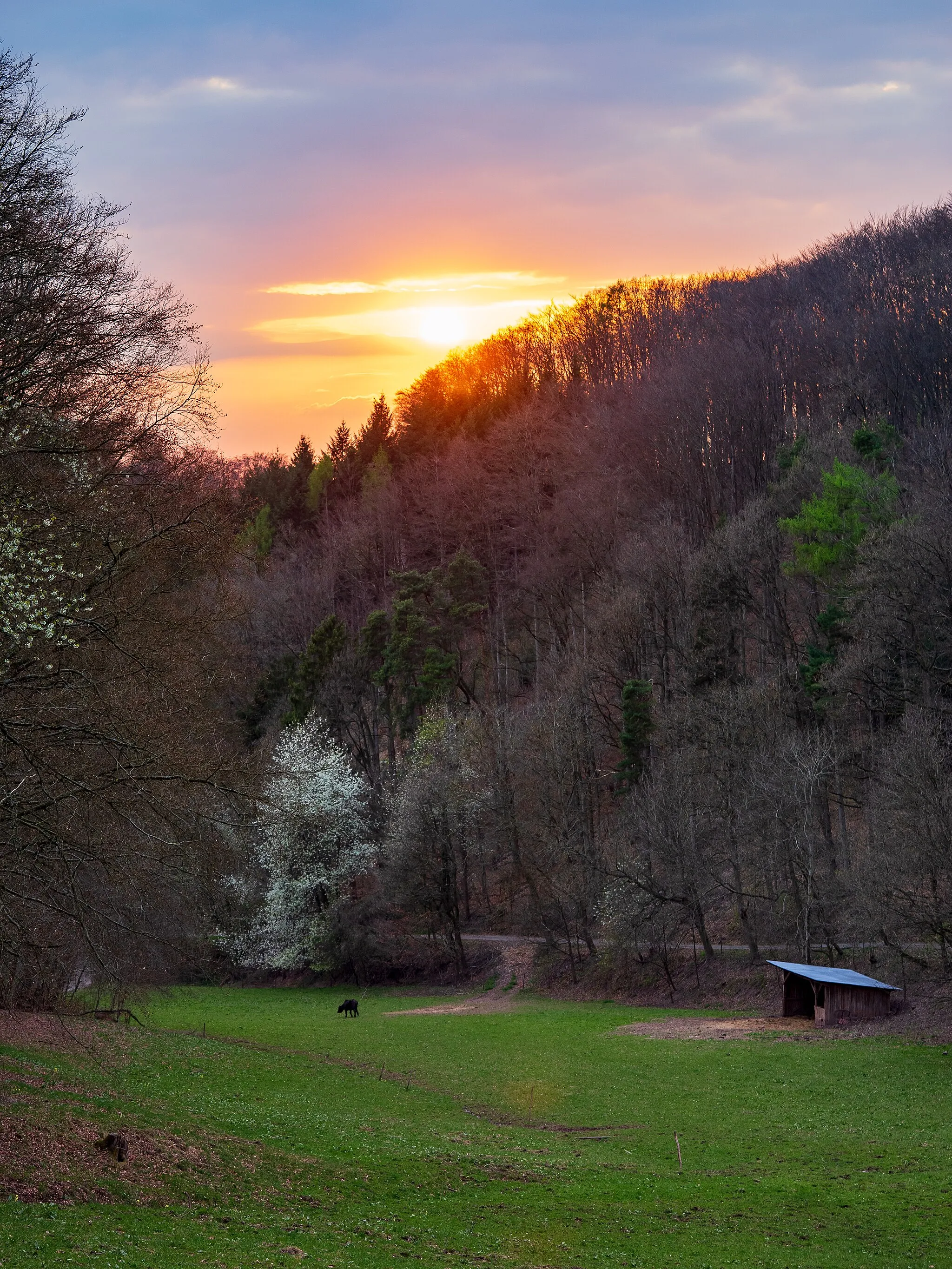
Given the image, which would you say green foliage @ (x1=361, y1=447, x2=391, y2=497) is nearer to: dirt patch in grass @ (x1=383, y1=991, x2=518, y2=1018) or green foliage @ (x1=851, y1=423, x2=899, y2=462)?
green foliage @ (x1=851, y1=423, x2=899, y2=462)

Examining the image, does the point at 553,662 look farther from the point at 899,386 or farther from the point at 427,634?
the point at 899,386

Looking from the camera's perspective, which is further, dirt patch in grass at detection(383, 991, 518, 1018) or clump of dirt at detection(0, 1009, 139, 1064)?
dirt patch in grass at detection(383, 991, 518, 1018)

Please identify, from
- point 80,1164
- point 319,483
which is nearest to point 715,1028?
point 80,1164

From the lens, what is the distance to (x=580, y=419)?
86.8 m

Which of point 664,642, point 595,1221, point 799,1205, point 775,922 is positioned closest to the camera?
point 595,1221

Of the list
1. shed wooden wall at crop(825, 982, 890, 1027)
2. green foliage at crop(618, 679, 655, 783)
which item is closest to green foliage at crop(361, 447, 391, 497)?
green foliage at crop(618, 679, 655, 783)

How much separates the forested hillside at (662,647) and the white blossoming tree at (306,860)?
0.23 meters

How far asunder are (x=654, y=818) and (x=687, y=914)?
176 inches

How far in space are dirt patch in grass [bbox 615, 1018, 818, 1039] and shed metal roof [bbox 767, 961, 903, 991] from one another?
172 centimetres

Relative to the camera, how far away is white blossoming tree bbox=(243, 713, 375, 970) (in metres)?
60.8

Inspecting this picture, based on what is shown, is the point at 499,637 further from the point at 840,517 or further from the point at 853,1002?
the point at 853,1002

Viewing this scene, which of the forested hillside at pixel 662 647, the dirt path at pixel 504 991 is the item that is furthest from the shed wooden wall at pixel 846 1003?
the dirt path at pixel 504 991

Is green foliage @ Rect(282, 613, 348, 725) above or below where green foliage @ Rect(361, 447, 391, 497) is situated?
below

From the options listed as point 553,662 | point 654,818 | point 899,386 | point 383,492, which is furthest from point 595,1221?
point 383,492
